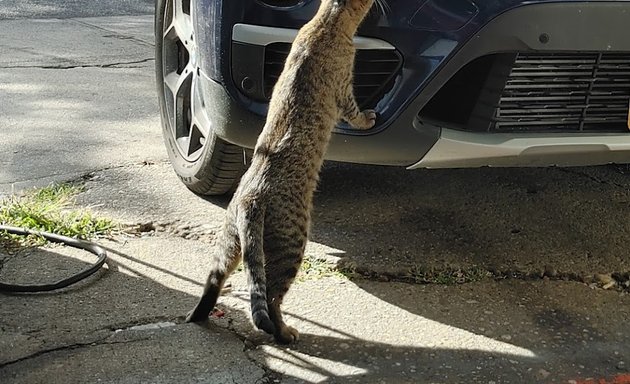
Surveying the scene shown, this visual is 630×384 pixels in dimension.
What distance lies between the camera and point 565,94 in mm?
3195

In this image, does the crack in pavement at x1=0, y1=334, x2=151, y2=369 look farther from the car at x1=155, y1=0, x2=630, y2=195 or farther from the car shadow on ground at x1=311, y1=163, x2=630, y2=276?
the car shadow on ground at x1=311, y1=163, x2=630, y2=276

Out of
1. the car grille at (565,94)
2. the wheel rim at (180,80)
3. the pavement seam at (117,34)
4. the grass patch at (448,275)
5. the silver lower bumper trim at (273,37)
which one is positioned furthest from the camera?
the pavement seam at (117,34)

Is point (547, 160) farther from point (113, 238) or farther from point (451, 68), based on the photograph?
point (113, 238)

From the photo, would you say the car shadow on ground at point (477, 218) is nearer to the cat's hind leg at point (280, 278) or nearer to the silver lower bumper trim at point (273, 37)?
the cat's hind leg at point (280, 278)

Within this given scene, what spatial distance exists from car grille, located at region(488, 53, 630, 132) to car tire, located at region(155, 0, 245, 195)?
1.17 meters

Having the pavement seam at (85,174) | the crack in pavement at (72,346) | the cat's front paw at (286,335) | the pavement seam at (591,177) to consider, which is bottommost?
the pavement seam at (85,174)

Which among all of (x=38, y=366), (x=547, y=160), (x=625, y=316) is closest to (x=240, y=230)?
(x=38, y=366)

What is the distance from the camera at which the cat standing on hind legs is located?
280 cm

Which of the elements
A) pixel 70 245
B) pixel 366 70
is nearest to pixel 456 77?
pixel 366 70

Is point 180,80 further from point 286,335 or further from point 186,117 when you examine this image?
point 286,335

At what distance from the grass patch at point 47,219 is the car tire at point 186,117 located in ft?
1.58

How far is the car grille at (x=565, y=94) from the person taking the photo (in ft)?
10.2

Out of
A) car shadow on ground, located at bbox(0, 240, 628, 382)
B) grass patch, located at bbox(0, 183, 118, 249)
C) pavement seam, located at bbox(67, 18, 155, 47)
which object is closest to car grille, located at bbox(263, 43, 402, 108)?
car shadow on ground, located at bbox(0, 240, 628, 382)

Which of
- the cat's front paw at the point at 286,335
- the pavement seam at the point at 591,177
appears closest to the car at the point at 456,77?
the cat's front paw at the point at 286,335
